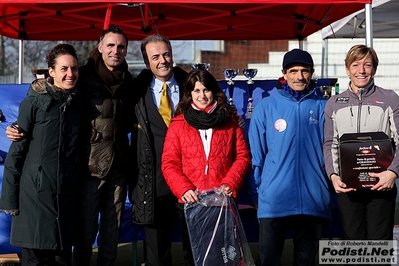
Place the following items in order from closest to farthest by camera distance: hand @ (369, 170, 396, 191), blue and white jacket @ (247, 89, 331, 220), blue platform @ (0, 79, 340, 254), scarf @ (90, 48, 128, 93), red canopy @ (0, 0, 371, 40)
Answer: hand @ (369, 170, 396, 191)
blue and white jacket @ (247, 89, 331, 220)
scarf @ (90, 48, 128, 93)
blue platform @ (0, 79, 340, 254)
red canopy @ (0, 0, 371, 40)


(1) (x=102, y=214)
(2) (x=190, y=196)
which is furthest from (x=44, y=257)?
(2) (x=190, y=196)

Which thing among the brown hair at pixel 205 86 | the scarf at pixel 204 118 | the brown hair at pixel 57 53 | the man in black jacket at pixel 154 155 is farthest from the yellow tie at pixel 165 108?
the brown hair at pixel 57 53

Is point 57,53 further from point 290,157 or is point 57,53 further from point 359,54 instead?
point 359,54

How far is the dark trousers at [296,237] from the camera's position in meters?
4.22

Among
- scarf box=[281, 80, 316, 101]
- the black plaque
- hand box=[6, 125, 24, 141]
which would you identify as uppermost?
scarf box=[281, 80, 316, 101]

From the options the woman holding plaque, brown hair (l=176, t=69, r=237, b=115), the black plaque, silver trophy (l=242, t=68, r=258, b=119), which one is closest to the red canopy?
silver trophy (l=242, t=68, r=258, b=119)

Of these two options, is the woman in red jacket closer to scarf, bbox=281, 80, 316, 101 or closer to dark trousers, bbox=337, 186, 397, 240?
scarf, bbox=281, 80, 316, 101

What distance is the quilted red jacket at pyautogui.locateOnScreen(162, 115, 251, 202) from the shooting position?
4.11 metres

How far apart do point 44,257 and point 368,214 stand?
82.2 inches

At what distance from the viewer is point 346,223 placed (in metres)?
4.09

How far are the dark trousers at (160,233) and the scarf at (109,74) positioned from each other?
32.8 inches

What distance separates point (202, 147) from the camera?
163 inches

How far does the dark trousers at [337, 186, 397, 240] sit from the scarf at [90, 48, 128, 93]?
5.46ft

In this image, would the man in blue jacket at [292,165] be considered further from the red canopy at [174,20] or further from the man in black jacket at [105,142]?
the red canopy at [174,20]
